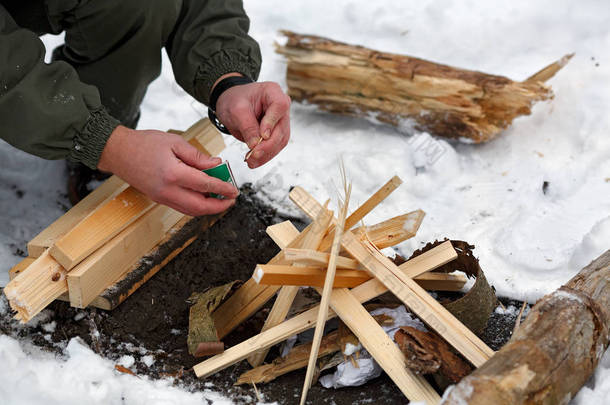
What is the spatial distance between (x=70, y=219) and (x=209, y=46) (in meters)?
0.84

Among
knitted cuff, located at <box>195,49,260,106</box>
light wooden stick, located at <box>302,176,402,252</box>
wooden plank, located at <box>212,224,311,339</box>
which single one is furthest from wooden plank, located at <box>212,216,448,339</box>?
knitted cuff, located at <box>195,49,260,106</box>

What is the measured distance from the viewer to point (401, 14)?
12.0ft

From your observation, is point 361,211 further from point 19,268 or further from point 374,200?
point 19,268

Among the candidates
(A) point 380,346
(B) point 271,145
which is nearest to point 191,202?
(B) point 271,145

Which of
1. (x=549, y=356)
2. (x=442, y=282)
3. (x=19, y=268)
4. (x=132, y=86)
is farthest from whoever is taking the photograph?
(x=132, y=86)

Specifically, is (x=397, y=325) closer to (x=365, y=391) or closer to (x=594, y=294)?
(x=365, y=391)

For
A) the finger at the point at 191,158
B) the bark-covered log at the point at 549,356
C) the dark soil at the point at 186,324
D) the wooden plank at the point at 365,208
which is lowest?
the dark soil at the point at 186,324

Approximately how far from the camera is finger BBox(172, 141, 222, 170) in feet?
6.14

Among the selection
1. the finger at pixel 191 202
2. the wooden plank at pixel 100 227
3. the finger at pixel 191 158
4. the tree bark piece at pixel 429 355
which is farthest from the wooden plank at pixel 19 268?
the tree bark piece at pixel 429 355

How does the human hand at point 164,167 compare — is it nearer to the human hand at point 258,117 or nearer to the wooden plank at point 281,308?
the human hand at point 258,117

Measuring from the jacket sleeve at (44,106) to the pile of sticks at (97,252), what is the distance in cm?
21

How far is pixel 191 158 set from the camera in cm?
189

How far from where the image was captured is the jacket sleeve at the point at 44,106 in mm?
1784

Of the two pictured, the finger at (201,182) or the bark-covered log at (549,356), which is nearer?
the bark-covered log at (549,356)
